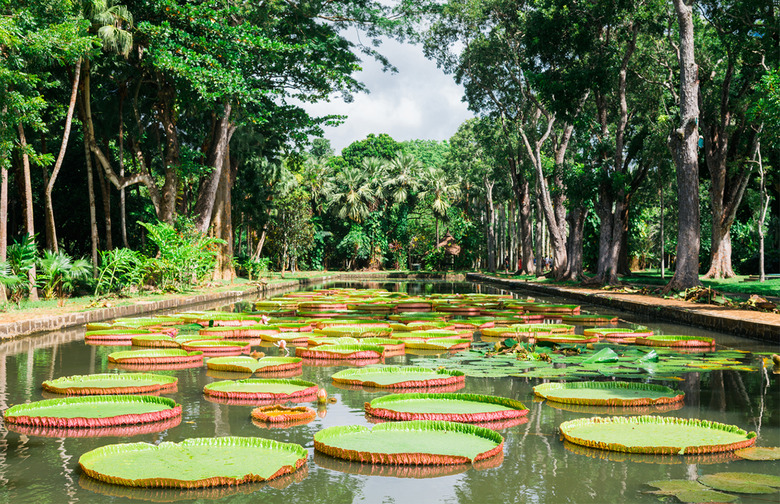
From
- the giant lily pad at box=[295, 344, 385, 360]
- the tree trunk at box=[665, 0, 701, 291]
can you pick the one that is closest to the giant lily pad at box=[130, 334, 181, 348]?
the giant lily pad at box=[295, 344, 385, 360]

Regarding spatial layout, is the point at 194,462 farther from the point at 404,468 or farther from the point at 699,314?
the point at 699,314

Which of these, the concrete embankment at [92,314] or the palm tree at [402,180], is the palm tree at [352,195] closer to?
the palm tree at [402,180]

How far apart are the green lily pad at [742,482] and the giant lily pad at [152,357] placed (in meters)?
5.86

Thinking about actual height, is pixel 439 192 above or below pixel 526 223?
above

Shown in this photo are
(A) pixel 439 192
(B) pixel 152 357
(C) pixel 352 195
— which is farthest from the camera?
(A) pixel 439 192

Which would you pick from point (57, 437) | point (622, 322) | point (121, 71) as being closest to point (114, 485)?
point (57, 437)

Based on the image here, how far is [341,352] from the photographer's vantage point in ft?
26.2

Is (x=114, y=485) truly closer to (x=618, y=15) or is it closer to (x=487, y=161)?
(x=618, y=15)

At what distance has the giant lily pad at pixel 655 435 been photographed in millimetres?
3951

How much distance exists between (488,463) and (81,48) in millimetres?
11892

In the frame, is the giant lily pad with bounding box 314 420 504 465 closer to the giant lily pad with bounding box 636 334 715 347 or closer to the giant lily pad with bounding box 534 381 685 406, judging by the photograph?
the giant lily pad with bounding box 534 381 685 406

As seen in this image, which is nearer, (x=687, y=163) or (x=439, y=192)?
(x=687, y=163)

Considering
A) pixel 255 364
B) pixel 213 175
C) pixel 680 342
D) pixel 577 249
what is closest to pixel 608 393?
pixel 255 364

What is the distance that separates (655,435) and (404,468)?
1.63 m
